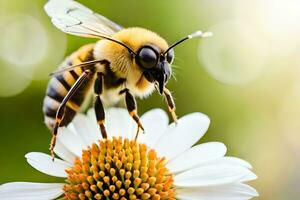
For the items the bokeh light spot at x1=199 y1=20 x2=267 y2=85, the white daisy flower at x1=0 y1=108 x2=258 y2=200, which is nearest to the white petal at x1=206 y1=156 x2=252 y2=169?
the white daisy flower at x1=0 y1=108 x2=258 y2=200

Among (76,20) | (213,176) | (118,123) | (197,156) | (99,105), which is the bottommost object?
(213,176)

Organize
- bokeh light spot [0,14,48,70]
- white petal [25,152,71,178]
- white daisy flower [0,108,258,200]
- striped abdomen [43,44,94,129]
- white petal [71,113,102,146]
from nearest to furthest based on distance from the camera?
white daisy flower [0,108,258,200] → white petal [25,152,71,178] → striped abdomen [43,44,94,129] → white petal [71,113,102,146] → bokeh light spot [0,14,48,70]

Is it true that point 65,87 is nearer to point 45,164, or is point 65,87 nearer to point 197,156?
point 45,164

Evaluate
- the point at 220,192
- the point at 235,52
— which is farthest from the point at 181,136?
the point at 235,52

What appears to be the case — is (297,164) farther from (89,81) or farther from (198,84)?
(89,81)

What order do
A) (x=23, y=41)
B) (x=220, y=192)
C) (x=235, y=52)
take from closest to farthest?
(x=220, y=192), (x=23, y=41), (x=235, y=52)

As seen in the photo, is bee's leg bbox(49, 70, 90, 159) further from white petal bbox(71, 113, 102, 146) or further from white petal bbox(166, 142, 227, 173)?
white petal bbox(166, 142, 227, 173)

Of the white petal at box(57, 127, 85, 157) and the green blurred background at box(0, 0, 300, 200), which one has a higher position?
the green blurred background at box(0, 0, 300, 200)
